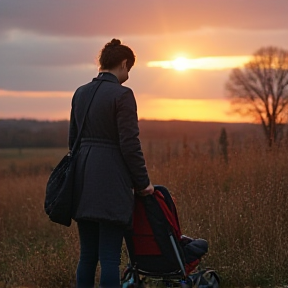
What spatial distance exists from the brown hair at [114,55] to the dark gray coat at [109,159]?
0.17 m

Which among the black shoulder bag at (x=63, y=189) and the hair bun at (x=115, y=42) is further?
the hair bun at (x=115, y=42)

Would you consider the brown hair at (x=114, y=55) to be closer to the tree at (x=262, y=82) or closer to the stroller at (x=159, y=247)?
the stroller at (x=159, y=247)

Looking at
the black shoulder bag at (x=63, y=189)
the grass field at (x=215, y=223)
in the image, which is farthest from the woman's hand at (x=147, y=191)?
the grass field at (x=215, y=223)

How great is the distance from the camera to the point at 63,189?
4508 mm

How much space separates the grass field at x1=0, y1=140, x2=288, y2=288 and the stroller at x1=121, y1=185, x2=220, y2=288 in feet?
4.32

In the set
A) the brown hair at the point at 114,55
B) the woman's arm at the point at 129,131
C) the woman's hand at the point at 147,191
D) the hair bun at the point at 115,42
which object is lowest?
the woman's hand at the point at 147,191

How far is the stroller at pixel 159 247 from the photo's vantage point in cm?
486

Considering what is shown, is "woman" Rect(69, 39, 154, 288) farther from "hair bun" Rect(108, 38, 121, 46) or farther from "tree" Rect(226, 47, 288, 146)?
"tree" Rect(226, 47, 288, 146)

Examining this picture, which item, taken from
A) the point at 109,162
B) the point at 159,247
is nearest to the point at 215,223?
the point at 159,247

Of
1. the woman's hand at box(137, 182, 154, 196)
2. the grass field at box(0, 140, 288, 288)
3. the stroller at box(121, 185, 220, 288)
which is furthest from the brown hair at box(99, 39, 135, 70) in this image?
the grass field at box(0, 140, 288, 288)

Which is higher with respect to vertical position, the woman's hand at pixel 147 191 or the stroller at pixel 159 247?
the woman's hand at pixel 147 191

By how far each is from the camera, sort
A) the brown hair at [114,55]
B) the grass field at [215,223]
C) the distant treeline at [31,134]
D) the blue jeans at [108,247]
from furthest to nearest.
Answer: the distant treeline at [31,134] → the grass field at [215,223] → the brown hair at [114,55] → the blue jeans at [108,247]

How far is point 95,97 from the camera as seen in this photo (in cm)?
448

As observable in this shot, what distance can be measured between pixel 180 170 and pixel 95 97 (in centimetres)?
553
